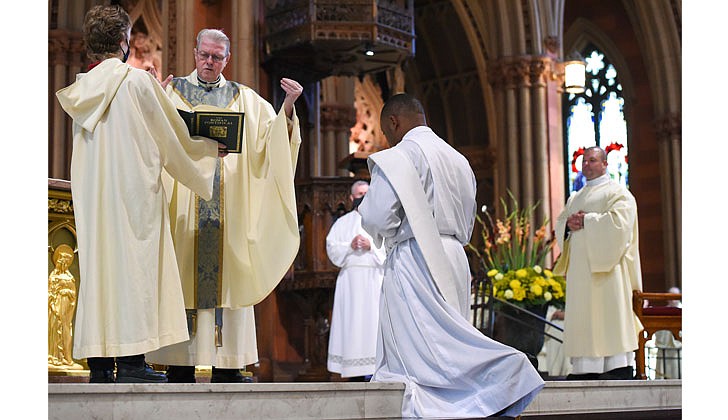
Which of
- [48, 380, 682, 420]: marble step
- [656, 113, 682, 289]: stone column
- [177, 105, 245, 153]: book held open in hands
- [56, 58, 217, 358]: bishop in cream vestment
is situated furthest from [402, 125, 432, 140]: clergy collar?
[656, 113, 682, 289]: stone column

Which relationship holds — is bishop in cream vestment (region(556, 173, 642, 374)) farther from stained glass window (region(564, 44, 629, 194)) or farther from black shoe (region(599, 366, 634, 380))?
→ stained glass window (region(564, 44, 629, 194))

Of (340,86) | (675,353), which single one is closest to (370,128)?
(340,86)

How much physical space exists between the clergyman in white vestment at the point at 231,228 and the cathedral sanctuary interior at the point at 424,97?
2.64ft

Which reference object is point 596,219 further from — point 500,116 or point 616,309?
point 500,116

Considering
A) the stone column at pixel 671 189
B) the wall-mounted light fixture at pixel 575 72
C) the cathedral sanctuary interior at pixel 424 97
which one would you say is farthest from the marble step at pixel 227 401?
the stone column at pixel 671 189

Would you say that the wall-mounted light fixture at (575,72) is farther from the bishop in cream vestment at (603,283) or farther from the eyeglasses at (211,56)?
the eyeglasses at (211,56)

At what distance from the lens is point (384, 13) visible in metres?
11.6

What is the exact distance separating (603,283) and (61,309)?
4329 mm

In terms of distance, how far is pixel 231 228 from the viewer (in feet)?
18.5

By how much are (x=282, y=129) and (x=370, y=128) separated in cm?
1610

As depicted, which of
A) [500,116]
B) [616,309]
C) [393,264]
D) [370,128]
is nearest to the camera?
[393,264]

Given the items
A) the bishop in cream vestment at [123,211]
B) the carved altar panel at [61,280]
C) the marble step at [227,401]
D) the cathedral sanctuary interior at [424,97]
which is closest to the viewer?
the marble step at [227,401]

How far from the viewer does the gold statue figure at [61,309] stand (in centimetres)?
613

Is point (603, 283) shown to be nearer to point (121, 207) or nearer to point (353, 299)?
point (353, 299)
